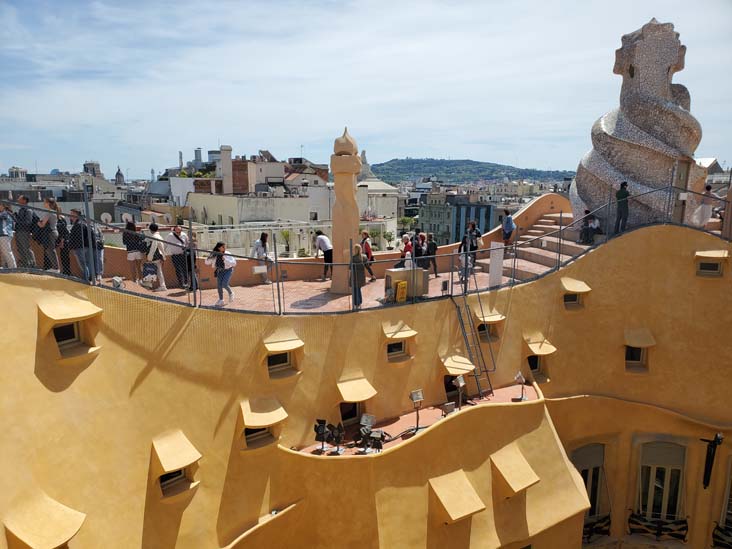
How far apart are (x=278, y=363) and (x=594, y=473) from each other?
12167mm

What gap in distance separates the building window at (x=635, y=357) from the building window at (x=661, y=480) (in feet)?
8.67

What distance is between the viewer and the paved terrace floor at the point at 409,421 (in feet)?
40.2

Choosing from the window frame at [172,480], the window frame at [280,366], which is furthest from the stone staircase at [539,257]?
the window frame at [172,480]

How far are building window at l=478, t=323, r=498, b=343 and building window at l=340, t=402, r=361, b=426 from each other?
4.39m

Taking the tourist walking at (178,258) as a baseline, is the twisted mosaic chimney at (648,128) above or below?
above

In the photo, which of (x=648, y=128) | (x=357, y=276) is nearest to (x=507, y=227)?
(x=648, y=128)

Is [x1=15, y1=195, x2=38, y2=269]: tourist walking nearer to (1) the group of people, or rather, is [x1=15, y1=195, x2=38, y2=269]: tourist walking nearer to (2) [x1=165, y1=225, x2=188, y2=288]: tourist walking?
(1) the group of people

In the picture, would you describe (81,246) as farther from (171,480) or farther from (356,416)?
(356,416)

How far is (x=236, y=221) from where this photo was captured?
107ft

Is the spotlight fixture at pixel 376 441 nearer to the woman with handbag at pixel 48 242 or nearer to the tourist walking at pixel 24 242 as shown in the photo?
the woman with handbag at pixel 48 242

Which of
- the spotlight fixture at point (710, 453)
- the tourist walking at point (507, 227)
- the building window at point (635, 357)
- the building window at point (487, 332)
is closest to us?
the building window at point (487, 332)

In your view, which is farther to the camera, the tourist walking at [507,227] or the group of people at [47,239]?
the tourist walking at [507,227]

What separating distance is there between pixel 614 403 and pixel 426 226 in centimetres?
7180

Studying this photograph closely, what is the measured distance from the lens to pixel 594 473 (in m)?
17.6
